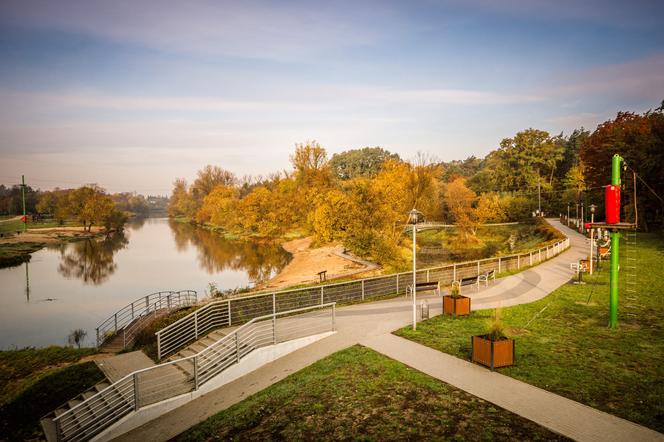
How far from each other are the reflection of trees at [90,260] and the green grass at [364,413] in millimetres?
35300

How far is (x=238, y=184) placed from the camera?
138 metres

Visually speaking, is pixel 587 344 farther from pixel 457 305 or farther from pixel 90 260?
pixel 90 260

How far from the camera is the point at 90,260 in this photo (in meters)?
51.9

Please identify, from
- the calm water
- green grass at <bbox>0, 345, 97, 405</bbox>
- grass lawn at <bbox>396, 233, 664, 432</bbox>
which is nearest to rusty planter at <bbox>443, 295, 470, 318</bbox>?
grass lawn at <bbox>396, 233, 664, 432</bbox>

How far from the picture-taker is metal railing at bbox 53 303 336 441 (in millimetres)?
9438

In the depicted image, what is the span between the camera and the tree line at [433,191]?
37688 millimetres

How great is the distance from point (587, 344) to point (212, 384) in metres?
11.5

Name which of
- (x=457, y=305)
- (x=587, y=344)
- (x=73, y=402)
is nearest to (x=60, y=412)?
(x=73, y=402)

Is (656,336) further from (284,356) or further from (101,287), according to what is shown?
(101,287)

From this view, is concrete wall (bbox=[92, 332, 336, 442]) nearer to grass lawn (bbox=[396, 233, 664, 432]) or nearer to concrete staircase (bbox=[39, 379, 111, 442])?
concrete staircase (bbox=[39, 379, 111, 442])

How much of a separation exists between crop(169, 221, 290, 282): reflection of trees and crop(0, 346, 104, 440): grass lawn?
71.2 feet

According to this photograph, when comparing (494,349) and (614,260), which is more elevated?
(614,260)

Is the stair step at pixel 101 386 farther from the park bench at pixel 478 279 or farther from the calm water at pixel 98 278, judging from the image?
the park bench at pixel 478 279

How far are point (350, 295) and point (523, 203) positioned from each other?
64.0m
